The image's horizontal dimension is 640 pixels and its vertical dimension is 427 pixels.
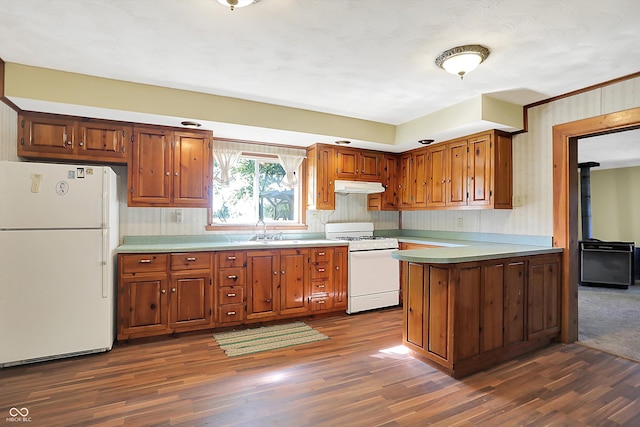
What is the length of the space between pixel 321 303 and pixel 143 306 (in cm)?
194

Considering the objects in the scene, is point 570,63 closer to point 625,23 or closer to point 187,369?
point 625,23

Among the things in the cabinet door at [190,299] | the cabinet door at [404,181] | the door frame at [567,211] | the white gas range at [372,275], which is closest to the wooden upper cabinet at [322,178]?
the white gas range at [372,275]

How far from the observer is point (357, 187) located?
4.59 m

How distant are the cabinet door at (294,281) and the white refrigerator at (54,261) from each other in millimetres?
1708

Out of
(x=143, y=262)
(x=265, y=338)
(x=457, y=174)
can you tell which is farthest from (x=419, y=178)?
(x=143, y=262)

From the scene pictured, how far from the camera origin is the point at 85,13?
6.73 ft

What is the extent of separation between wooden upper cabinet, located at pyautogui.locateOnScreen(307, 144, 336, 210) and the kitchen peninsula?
68.9 inches

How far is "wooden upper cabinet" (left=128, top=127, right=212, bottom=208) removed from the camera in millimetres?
3480

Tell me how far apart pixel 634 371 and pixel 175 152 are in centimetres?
465

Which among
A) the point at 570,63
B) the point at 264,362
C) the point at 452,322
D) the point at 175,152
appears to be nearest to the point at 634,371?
the point at 452,322

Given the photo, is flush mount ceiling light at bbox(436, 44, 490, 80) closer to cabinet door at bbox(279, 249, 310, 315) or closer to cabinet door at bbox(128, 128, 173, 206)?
cabinet door at bbox(279, 249, 310, 315)

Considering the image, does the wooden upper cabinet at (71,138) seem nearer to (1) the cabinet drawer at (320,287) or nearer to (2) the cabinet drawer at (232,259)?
(2) the cabinet drawer at (232,259)

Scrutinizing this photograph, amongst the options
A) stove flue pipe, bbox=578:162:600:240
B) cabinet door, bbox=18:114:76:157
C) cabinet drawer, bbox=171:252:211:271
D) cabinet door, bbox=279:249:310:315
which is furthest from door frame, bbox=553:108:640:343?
cabinet door, bbox=18:114:76:157

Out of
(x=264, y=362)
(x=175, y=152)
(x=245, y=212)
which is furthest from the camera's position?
(x=245, y=212)
